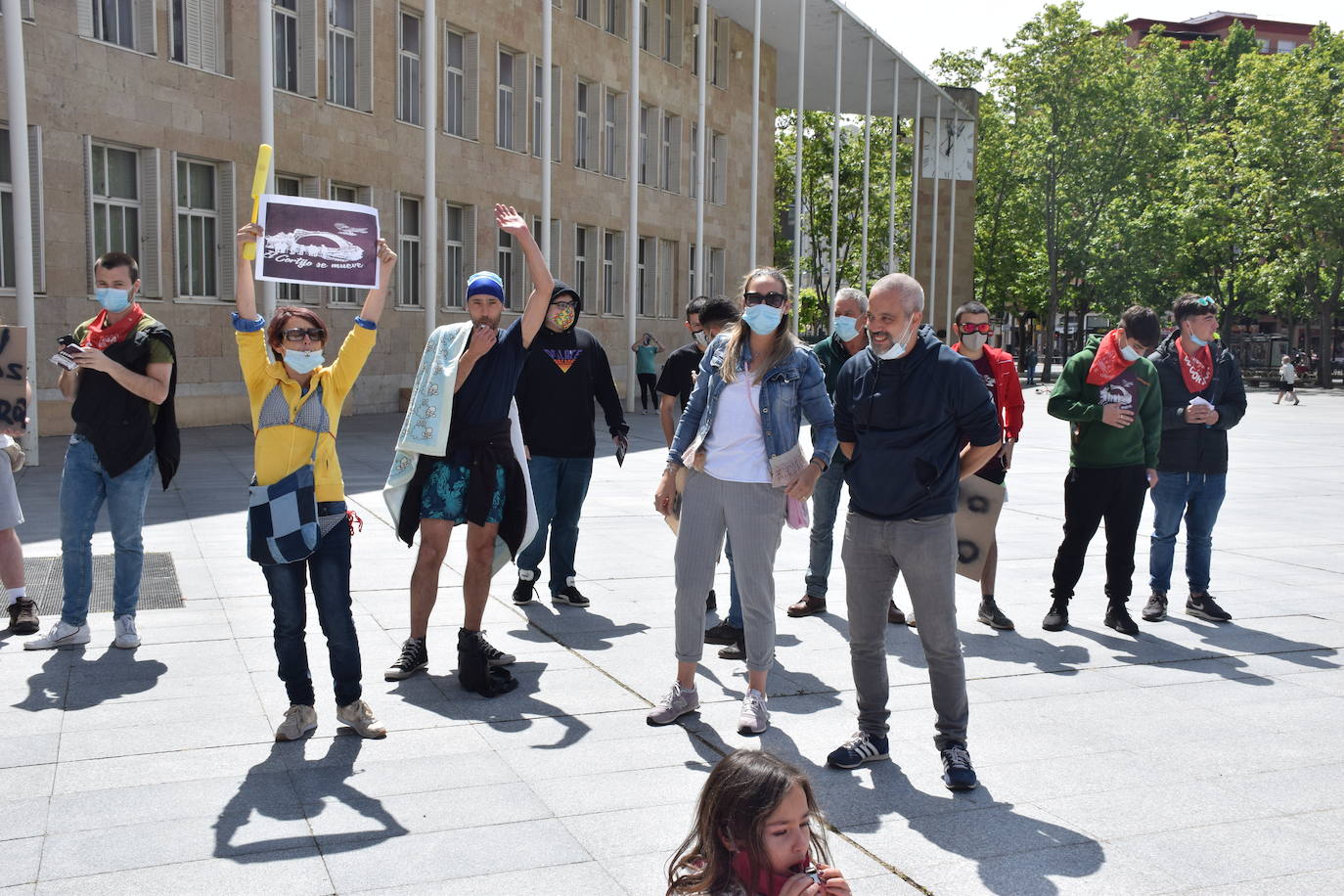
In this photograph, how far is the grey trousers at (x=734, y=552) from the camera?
5449 millimetres

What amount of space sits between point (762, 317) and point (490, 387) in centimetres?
130

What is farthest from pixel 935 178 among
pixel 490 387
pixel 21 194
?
pixel 490 387

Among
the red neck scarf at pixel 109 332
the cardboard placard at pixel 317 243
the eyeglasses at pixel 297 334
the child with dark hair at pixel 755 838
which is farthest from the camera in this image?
the red neck scarf at pixel 109 332

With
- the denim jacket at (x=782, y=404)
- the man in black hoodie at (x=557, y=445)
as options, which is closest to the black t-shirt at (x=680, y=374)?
the man in black hoodie at (x=557, y=445)

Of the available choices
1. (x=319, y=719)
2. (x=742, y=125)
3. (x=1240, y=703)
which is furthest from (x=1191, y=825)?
(x=742, y=125)

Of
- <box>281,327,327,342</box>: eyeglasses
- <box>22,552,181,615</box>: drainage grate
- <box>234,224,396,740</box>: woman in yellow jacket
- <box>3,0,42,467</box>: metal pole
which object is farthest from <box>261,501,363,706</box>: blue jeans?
<box>3,0,42,467</box>: metal pole

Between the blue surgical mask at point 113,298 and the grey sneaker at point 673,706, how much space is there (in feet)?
10.2

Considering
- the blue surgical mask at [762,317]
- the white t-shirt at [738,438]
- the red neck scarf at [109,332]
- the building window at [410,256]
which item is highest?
the building window at [410,256]

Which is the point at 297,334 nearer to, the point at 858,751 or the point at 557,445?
the point at 858,751

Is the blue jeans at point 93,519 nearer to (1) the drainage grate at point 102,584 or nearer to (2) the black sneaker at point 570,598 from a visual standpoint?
(1) the drainage grate at point 102,584

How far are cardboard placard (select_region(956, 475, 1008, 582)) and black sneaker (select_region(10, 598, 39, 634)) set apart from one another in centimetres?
480

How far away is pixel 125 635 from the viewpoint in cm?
640

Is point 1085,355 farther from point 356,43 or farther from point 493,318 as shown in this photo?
point 356,43

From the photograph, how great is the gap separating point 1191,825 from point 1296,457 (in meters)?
17.5
